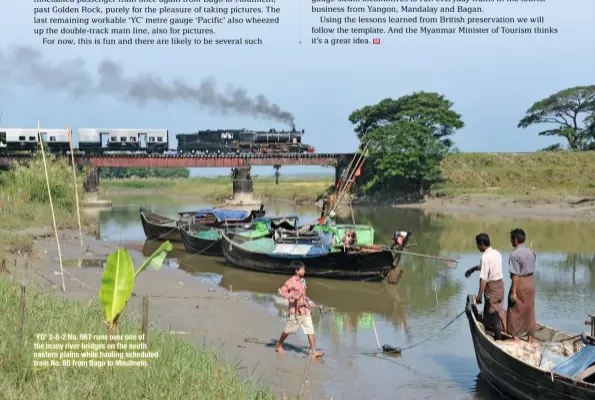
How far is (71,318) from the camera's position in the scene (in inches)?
375

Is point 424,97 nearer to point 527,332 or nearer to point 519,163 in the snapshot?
point 519,163

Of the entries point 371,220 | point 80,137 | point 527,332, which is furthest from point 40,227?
point 80,137

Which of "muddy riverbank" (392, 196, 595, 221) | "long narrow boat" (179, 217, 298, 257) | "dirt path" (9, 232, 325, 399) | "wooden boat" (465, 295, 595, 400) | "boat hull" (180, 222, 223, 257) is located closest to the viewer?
"wooden boat" (465, 295, 595, 400)

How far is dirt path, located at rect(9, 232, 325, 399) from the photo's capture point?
10.1 m

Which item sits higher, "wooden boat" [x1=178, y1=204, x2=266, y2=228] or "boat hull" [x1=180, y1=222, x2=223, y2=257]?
"wooden boat" [x1=178, y1=204, x2=266, y2=228]

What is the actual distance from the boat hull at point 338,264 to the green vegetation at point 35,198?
32.5 feet

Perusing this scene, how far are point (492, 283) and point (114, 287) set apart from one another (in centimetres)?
535

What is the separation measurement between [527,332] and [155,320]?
6.85 metres

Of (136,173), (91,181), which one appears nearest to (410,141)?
(91,181)

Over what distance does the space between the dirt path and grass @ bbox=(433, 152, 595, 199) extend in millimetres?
39218

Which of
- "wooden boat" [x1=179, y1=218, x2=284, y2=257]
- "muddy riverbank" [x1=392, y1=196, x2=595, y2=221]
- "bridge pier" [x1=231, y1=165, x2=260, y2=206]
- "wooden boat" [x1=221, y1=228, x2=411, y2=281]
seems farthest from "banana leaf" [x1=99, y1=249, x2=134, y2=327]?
"bridge pier" [x1=231, y1=165, x2=260, y2=206]

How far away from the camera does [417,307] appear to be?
54.6ft

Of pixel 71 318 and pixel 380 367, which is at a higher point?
pixel 71 318

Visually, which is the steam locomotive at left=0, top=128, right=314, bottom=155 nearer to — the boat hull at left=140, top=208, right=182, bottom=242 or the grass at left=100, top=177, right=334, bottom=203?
the grass at left=100, top=177, right=334, bottom=203
